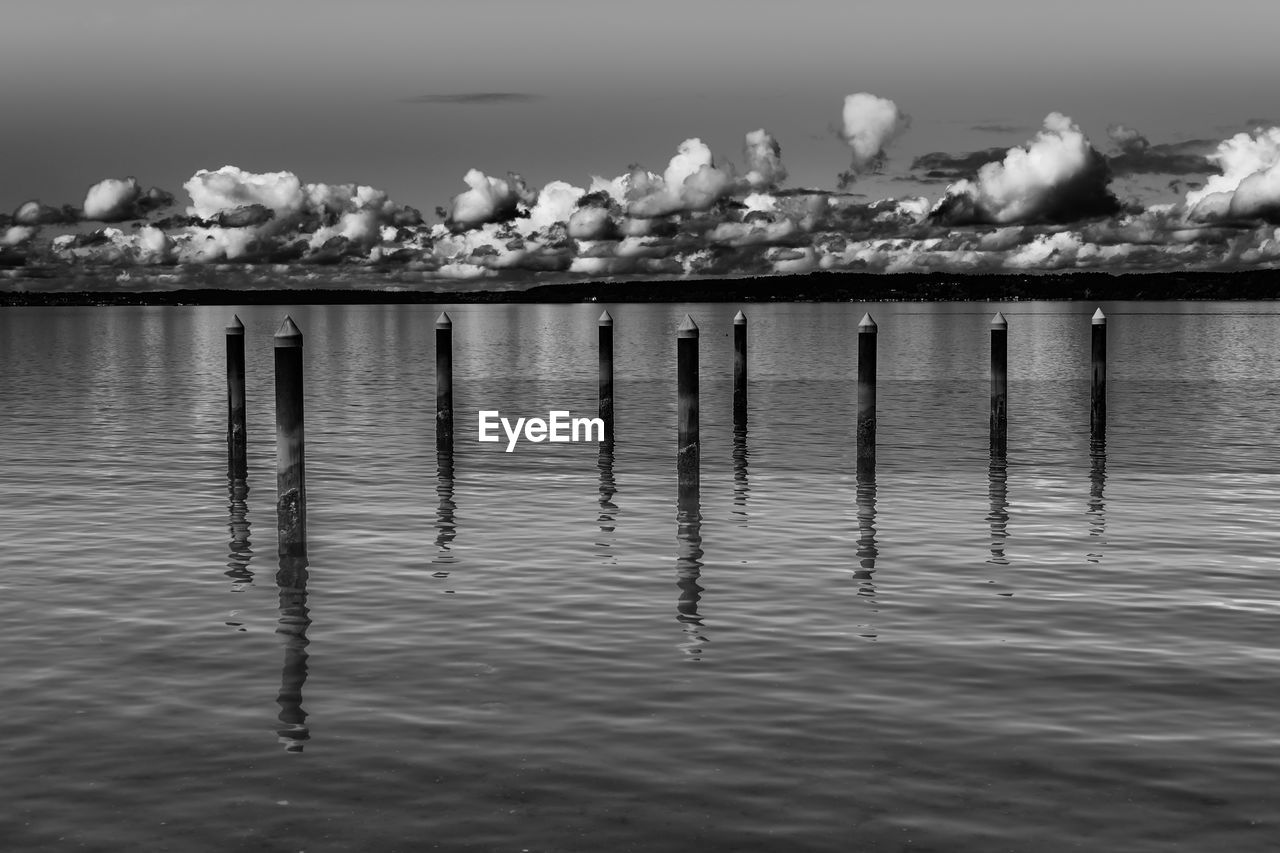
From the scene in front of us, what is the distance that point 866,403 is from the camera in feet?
98.1

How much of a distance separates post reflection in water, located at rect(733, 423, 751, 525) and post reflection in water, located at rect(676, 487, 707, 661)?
81 centimetres

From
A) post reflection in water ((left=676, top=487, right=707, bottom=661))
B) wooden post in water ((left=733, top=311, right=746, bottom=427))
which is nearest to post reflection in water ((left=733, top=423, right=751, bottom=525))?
wooden post in water ((left=733, top=311, right=746, bottom=427))

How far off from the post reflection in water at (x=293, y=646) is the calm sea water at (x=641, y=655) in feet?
0.17

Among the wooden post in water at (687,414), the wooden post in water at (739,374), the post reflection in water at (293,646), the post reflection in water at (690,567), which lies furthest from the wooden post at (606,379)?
the post reflection in water at (293,646)

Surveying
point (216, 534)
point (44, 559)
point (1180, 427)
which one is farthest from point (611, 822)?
point (1180, 427)

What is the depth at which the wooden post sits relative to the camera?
3550 centimetres

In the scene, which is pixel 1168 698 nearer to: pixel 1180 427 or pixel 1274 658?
pixel 1274 658

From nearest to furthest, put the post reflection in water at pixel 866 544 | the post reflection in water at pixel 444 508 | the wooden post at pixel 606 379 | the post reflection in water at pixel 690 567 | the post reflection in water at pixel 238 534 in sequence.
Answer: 1. the post reflection in water at pixel 690 567
2. the post reflection in water at pixel 866 544
3. the post reflection in water at pixel 238 534
4. the post reflection in water at pixel 444 508
5. the wooden post at pixel 606 379

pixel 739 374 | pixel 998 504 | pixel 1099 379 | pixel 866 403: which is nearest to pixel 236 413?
pixel 866 403

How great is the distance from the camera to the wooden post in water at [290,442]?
2012 cm

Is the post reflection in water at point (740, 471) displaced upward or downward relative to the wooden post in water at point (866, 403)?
downward

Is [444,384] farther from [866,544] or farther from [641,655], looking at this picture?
[641,655]

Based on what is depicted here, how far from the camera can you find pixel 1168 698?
44.0ft

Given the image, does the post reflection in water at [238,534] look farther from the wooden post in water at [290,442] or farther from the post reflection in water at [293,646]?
the wooden post in water at [290,442]
